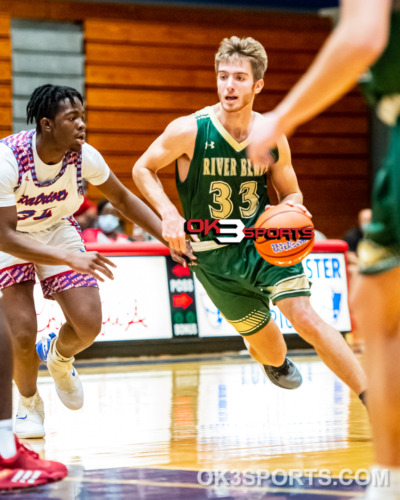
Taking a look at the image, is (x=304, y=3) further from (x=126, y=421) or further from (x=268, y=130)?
(x=268, y=130)

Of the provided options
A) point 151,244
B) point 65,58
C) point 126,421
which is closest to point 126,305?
point 151,244

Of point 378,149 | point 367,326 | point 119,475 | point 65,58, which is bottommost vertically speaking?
point 119,475

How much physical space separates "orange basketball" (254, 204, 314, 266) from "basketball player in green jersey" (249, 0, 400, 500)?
6.47 feet

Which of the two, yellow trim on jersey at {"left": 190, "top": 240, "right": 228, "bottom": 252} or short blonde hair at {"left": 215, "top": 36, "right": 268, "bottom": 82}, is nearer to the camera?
short blonde hair at {"left": 215, "top": 36, "right": 268, "bottom": 82}

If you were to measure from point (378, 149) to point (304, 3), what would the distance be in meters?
3.10

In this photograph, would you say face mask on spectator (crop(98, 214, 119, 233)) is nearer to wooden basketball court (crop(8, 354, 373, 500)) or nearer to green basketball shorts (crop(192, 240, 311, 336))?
wooden basketball court (crop(8, 354, 373, 500))

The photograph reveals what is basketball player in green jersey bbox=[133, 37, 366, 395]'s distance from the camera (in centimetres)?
459

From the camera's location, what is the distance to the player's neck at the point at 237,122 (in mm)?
4699

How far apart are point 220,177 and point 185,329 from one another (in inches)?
175

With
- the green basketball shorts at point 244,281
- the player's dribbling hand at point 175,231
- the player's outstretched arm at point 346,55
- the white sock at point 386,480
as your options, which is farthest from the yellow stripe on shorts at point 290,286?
the player's outstretched arm at point 346,55

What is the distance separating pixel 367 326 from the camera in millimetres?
2359

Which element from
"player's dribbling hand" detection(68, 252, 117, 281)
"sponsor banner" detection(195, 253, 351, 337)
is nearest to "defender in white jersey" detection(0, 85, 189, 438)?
"player's dribbling hand" detection(68, 252, 117, 281)

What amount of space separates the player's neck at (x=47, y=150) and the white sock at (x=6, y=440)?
1.70m

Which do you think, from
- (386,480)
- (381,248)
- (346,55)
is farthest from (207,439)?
(346,55)
